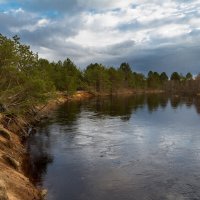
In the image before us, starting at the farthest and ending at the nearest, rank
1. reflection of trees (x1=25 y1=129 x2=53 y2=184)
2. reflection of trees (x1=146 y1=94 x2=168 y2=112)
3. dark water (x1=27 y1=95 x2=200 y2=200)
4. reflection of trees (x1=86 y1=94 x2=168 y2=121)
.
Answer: reflection of trees (x1=146 y1=94 x2=168 y2=112)
reflection of trees (x1=86 y1=94 x2=168 y2=121)
reflection of trees (x1=25 y1=129 x2=53 y2=184)
dark water (x1=27 y1=95 x2=200 y2=200)

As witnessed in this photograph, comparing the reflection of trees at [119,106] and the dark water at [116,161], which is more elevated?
the reflection of trees at [119,106]

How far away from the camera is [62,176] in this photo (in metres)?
33.3

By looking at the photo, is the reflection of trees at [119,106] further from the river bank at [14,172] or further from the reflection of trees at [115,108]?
the river bank at [14,172]

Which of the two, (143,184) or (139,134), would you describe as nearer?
(143,184)

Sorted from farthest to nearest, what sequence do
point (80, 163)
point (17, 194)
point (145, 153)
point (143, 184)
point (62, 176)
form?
point (145, 153), point (80, 163), point (62, 176), point (143, 184), point (17, 194)

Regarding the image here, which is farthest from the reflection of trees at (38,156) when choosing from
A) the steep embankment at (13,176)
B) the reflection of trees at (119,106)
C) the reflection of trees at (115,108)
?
the reflection of trees at (115,108)

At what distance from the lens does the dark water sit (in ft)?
95.3

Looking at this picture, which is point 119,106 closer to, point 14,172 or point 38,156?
point 38,156

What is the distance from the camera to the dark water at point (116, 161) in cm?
2906

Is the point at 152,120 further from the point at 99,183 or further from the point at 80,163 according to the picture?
the point at 99,183

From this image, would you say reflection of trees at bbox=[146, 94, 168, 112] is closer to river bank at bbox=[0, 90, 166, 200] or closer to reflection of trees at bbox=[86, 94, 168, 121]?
reflection of trees at bbox=[86, 94, 168, 121]

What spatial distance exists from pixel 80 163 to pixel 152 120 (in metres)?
41.9

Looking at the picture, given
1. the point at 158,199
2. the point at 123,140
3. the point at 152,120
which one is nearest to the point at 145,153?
the point at 123,140

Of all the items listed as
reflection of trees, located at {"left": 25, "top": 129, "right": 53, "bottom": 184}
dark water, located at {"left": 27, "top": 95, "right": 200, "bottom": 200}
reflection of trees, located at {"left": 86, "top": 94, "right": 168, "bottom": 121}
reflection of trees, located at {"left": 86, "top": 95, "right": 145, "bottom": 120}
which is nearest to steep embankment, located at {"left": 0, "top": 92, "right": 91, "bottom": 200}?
reflection of trees, located at {"left": 25, "top": 129, "right": 53, "bottom": 184}
